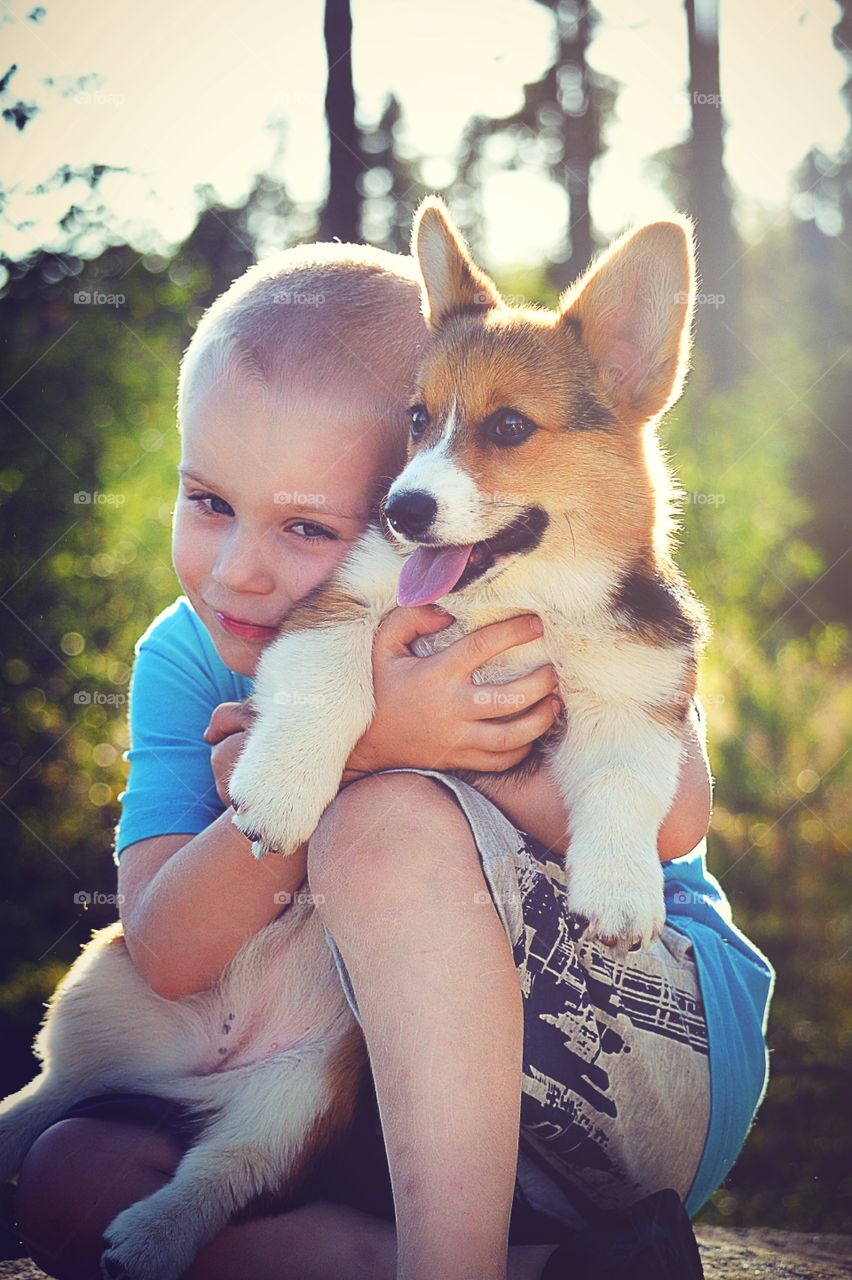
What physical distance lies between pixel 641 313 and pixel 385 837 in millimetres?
1316

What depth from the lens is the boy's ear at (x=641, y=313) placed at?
2.53 m

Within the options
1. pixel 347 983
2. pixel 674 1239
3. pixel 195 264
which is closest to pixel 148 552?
pixel 195 264

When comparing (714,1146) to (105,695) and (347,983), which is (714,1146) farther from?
(105,695)

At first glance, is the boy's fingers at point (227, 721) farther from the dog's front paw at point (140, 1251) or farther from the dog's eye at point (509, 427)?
the dog's front paw at point (140, 1251)

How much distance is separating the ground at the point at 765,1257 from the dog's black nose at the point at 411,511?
6.38ft

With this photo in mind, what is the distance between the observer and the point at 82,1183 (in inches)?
93.7

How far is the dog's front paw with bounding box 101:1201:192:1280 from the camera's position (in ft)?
6.99

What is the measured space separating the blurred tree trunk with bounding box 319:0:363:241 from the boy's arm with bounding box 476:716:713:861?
3245mm
